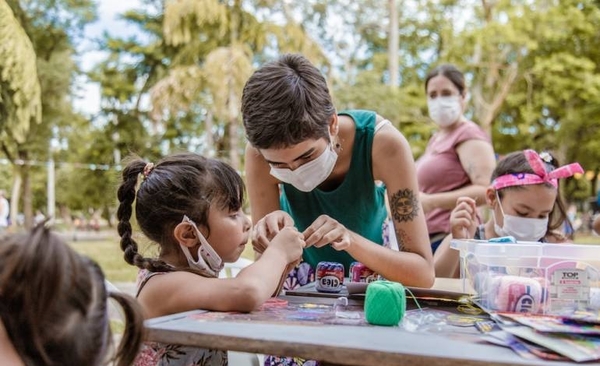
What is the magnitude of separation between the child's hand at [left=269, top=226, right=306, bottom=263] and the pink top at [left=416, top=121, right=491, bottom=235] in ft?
5.53

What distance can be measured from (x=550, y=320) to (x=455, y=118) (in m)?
2.22

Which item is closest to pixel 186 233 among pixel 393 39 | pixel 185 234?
pixel 185 234

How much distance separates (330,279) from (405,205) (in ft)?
1.19

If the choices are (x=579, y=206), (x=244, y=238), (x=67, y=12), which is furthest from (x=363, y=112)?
(x=579, y=206)

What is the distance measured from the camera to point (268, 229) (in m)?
1.75

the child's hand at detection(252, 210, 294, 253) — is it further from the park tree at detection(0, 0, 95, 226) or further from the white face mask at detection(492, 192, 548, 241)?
the park tree at detection(0, 0, 95, 226)

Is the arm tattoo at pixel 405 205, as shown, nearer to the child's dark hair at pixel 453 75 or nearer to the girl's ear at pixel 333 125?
the girl's ear at pixel 333 125

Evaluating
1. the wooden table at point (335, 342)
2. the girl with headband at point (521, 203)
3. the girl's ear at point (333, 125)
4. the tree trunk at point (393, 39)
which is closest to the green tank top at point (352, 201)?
the girl's ear at point (333, 125)

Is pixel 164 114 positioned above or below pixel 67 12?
below

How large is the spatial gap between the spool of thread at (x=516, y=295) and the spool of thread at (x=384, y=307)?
0.25 meters

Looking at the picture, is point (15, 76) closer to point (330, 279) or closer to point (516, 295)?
point (330, 279)

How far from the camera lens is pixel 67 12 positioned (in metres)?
15.6

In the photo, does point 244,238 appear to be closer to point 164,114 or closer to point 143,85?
point 164,114

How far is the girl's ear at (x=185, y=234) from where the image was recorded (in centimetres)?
170
